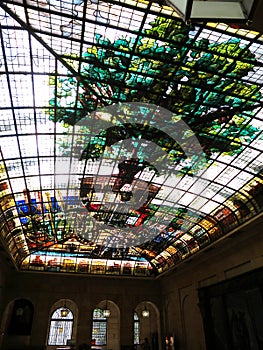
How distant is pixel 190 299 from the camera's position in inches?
981

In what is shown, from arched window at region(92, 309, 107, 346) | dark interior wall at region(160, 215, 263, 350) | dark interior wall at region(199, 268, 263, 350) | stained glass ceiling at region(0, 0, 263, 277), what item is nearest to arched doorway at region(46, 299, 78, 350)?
arched window at region(92, 309, 107, 346)

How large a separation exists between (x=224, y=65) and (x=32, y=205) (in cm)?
1594

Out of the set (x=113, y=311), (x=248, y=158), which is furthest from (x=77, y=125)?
(x=113, y=311)

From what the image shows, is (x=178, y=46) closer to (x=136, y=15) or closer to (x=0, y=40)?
(x=136, y=15)

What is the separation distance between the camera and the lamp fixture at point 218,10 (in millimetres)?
3217

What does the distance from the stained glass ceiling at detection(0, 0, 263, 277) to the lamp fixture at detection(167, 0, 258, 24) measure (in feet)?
19.1

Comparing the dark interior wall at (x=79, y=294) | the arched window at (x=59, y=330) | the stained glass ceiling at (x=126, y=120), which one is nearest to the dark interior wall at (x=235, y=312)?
the stained glass ceiling at (x=126, y=120)

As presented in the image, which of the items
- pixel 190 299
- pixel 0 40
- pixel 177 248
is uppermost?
pixel 0 40

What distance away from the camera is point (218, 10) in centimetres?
327

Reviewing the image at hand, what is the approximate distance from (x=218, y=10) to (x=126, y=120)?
9.97 m

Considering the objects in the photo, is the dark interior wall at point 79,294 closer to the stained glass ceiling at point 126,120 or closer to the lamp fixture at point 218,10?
the stained glass ceiling at point 126,120

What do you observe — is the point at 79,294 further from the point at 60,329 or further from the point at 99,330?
the point at 99,330

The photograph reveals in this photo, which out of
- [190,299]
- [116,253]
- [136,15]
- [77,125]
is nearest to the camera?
[136,15]

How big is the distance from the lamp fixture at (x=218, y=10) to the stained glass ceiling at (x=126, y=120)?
583 centimetres
